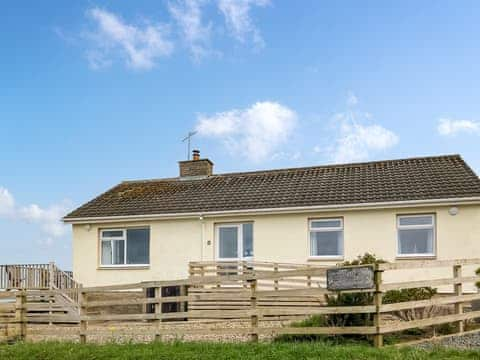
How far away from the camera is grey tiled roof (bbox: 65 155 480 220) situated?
17297 mm

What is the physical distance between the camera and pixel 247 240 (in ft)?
61.2

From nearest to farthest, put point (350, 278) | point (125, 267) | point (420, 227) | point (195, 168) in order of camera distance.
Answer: point (350, 278) < point (420, 227) < point (125, 267) < point (195, 168)

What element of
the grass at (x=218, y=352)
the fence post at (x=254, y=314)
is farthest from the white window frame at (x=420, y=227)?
the grass at (x=218, y=352)

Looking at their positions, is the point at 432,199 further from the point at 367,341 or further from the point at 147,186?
the point at 147,186

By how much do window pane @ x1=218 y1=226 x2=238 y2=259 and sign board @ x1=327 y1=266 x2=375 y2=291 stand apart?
8.99 m

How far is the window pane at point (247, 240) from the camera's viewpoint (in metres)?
18.5

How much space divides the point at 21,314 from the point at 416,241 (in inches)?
423

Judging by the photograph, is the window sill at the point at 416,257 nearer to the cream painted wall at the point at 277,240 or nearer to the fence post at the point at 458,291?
the cream painted wall at the point at 277,240


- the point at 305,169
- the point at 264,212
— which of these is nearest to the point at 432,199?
the point at 264,212

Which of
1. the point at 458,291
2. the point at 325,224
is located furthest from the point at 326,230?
the point at 458,291

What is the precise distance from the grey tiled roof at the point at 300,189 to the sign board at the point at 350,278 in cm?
746

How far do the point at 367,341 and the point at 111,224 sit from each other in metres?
12.4

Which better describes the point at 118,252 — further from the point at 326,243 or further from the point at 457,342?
the point at 457,342

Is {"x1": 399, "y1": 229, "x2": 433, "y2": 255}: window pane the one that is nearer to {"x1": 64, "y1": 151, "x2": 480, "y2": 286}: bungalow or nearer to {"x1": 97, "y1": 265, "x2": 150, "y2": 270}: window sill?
{"x1": 64, "y1": 151, "x2": 480, "y2": 286}: bungalow
